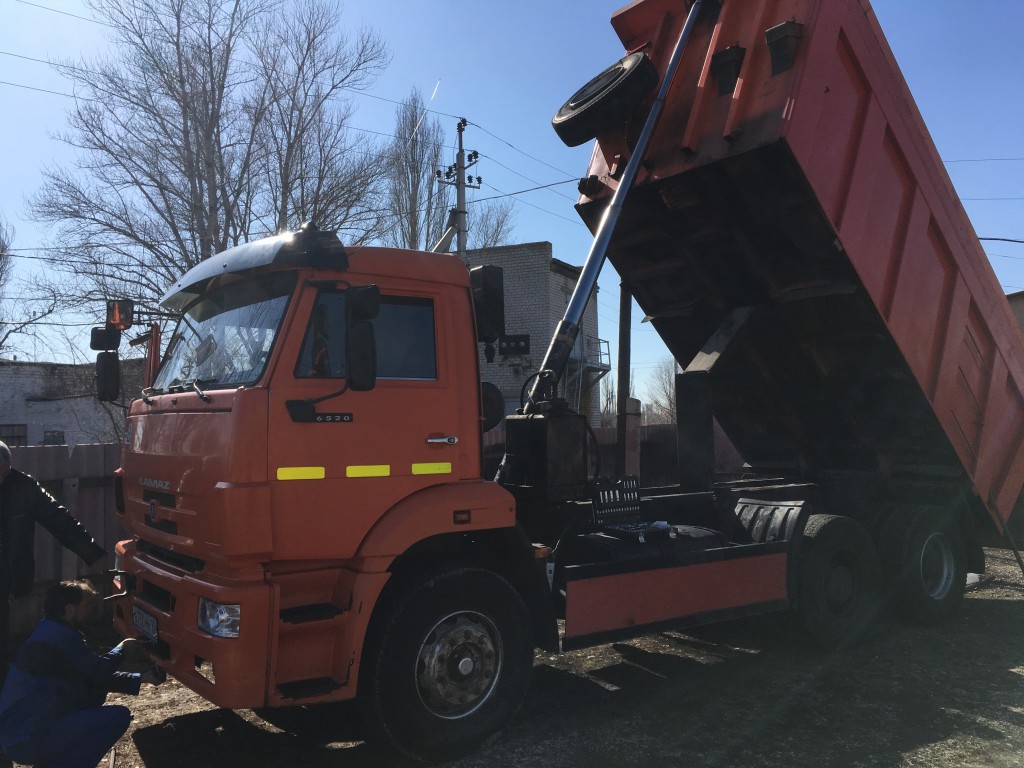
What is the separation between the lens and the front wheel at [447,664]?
409cm

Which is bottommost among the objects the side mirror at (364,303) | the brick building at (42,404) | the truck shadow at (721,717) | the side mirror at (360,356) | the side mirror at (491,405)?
the truck shadow at (721,717)

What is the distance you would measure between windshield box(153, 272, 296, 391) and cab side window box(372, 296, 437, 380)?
547 mm

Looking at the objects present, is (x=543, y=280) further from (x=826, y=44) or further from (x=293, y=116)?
(x=826, y=44)

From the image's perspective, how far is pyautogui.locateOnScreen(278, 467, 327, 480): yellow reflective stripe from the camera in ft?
12.8

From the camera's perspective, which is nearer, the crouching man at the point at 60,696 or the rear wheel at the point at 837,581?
the crouching man at the point at 60,696

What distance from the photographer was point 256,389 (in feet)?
12.8

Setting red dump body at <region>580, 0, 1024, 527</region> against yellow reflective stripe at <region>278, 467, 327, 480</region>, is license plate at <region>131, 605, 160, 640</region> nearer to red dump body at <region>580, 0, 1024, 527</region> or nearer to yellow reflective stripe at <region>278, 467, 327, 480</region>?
yellow reflective stripe at <region>278, 467, 327, 480</region>

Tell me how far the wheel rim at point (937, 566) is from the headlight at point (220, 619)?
233 inches

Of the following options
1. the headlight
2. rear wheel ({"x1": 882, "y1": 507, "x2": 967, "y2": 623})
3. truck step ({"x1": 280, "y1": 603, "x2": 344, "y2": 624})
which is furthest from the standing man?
rear wheel ({"x1": 882, "y1": 507, "x2": 967, "y2": 623})

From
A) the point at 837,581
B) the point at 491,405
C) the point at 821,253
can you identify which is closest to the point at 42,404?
the point at 491,405

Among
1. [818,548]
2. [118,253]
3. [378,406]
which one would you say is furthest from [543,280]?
[378,406]

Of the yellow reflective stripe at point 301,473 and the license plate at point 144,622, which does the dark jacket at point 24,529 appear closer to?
the license plate at point 144,622

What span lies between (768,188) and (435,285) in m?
2.70

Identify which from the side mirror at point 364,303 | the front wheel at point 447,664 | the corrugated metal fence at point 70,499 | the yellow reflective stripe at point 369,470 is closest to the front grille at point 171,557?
the yellow reflective stripe at point 369,470
